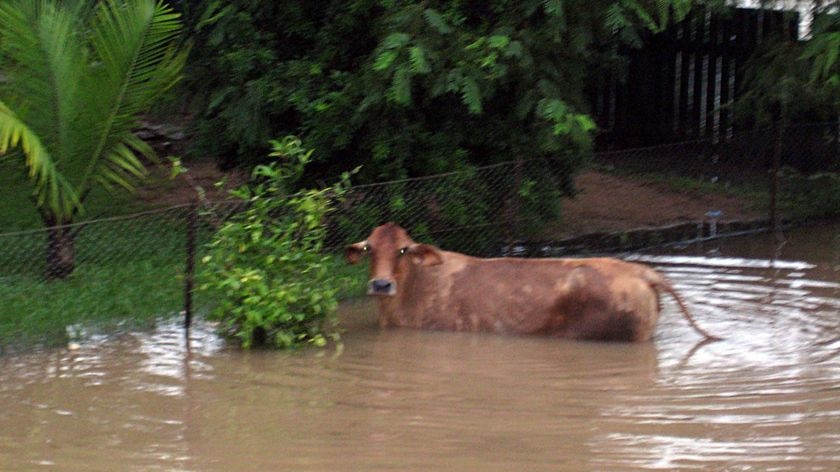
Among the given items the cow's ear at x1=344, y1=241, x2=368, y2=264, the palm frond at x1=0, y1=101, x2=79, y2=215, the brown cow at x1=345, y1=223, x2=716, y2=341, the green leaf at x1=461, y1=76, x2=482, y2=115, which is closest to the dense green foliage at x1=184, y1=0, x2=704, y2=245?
the green leaf at x1=461, y1=76, x2=482, y2=115

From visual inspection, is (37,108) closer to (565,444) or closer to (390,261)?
(390,261)

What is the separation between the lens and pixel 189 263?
918 cm


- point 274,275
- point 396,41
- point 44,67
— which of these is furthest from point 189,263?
point 396,41

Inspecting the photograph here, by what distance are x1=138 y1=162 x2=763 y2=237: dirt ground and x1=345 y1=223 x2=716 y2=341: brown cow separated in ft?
11.7

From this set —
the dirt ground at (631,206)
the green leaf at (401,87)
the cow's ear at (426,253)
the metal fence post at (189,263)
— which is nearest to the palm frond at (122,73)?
the metal fence post at (189,263)

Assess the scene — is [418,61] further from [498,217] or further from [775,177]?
[775,177]

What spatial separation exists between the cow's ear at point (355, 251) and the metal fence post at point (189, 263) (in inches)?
45.2

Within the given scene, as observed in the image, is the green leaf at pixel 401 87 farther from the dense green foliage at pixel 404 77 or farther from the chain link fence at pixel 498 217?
the chain link fence at pixel 498 217

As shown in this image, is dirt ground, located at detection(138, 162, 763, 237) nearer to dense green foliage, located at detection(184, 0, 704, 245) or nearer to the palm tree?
dense green foliage, located at detection(184, 0, 704, 245)

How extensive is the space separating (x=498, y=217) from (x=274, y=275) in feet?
10.3

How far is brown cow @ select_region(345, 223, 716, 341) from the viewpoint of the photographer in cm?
894

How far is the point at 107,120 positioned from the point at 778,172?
7212mm

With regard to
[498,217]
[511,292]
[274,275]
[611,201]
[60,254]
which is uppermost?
[611,201]

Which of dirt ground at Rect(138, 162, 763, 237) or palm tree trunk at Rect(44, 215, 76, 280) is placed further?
dirt ground at Rect(138, 162, 763, 237)
